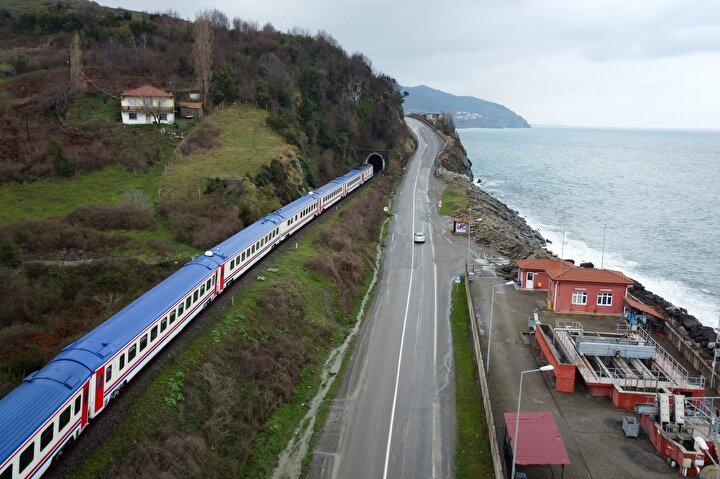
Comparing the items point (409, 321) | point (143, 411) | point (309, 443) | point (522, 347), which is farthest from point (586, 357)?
point (143, 411)

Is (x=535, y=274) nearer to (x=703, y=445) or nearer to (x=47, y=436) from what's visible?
(x=703, y=445)

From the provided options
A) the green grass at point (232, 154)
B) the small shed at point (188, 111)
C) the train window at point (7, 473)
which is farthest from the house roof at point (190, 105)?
the train window at point (7, 473)

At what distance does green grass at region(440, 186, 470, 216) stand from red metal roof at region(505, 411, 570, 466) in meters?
46.1

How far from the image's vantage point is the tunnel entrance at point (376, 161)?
301 feet

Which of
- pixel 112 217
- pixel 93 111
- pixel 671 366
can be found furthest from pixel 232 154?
pixel 671 366

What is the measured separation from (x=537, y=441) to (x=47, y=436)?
1665cm

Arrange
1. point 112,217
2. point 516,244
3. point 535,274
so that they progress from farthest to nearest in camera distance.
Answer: point 516,244 < point 112,217 < point 535,274

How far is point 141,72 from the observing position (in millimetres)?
77875

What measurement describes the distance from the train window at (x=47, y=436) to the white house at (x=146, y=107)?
54262 millimetres

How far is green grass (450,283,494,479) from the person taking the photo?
2062 cm

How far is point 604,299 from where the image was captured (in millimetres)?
34188

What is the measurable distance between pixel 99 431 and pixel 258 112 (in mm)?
59808

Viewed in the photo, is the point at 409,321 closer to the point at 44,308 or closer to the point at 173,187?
the point at 44,308

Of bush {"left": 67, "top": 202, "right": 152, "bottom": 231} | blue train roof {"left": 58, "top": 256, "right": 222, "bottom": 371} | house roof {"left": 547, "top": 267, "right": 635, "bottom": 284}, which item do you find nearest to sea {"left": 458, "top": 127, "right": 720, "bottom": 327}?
house roof {"left": 547, "top": 267, "right": 635, "bottom": 284}
